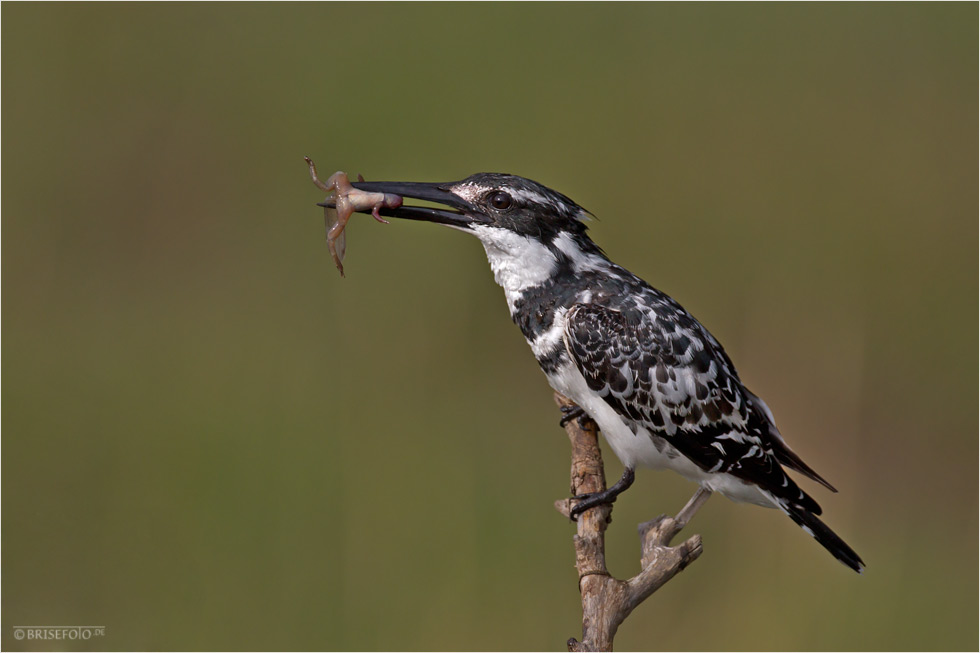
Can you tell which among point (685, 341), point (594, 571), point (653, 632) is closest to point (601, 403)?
point (685, 341)

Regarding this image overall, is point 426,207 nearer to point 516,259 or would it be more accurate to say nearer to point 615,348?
point 516,259

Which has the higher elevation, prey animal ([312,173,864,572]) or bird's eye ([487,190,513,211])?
bird's eye ([487,190,513,211])

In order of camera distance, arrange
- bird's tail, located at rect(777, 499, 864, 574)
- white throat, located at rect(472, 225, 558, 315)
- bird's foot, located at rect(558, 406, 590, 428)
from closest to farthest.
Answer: white throat, located at rect(472, 225, 558, 315)
bird's tail, located at rect(777, 499, 864, 574)
bird's foot, located at rect(558, 406, 590, 428)

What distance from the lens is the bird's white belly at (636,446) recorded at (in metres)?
2.94

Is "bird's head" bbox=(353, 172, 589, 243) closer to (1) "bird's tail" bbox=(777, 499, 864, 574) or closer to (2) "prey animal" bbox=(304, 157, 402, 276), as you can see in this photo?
(2) "prey animal" bbox=(304, 157, 402, 276)

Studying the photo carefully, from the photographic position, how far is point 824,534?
3014mm

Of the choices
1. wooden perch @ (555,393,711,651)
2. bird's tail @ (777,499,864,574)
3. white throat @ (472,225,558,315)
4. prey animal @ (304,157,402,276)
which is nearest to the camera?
wooden perch @ (555,393,711,651)

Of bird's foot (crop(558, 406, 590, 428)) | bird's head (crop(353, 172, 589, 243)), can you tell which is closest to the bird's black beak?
bird's head (crop(353, 172, 589, 243))

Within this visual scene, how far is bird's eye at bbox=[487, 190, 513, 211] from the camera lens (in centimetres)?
282

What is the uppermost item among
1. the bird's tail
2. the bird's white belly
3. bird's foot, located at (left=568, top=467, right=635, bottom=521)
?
the bird's white belly

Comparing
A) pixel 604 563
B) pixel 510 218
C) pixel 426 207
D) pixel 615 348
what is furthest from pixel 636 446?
pixel 426 207

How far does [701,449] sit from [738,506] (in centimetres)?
142

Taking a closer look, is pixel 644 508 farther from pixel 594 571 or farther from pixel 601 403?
pixel 594 571

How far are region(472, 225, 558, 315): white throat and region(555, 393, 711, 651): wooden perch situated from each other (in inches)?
23.0
